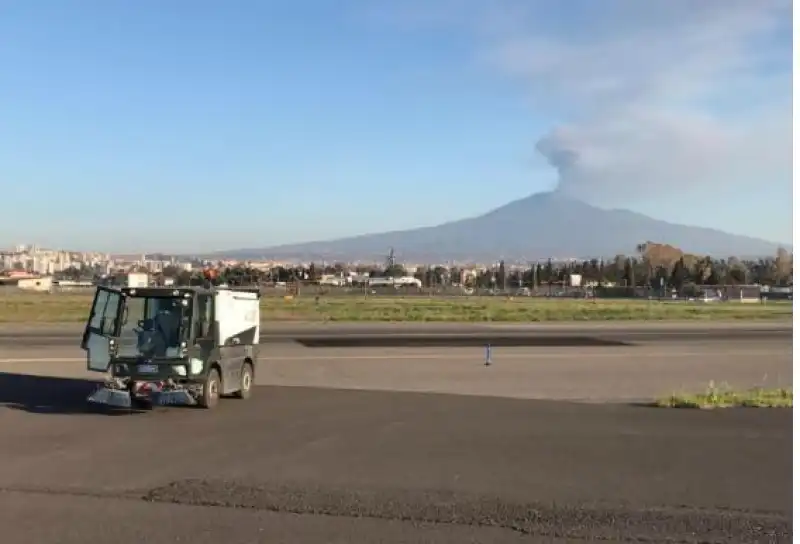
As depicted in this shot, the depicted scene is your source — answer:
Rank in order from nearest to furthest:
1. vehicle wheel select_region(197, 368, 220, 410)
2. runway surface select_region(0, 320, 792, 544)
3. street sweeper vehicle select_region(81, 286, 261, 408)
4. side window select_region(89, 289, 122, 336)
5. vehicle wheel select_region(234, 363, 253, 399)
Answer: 1. runway surface select_region(0, 320, 792, 544)
2. street sweeper vehicle select_region(81, 286, 261, 408)
3. vehicle wheel select_region(197, 368, 220, 410)
4. side window select_region(89, 289, 122, 336)
5. vehicle wheel select_region(234, 363, 253, 399)

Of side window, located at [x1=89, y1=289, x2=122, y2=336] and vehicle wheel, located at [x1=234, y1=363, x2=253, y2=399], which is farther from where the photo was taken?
vehicle wheel, located at [x1=234, y1=363, x2=253, y2=399]

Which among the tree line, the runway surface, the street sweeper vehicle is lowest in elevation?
the runway surface

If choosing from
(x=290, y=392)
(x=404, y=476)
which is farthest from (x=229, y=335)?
(x=404, y=476)

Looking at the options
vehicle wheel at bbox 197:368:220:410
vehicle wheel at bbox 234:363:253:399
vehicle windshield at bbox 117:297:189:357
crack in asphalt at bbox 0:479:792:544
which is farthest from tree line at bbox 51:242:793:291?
crack in asphalt at bbox 0:479:792:544

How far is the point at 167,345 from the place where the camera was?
14.6m

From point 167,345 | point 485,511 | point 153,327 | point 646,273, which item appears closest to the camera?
point 485,511

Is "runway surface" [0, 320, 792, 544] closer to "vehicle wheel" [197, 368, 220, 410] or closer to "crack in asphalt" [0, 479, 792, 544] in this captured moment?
"crack in asphalt" [0, 479, 792, 544]

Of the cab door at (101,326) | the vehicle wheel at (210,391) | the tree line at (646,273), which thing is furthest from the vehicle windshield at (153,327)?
the tree line at (646,273)

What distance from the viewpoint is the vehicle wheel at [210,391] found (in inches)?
558

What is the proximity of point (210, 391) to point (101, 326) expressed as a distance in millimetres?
2228

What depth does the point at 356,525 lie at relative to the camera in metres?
6.88

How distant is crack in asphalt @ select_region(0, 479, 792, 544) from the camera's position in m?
6.75

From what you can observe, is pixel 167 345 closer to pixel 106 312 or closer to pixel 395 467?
pixel 106 312

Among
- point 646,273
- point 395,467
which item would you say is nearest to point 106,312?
point 395,467
